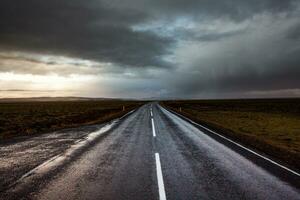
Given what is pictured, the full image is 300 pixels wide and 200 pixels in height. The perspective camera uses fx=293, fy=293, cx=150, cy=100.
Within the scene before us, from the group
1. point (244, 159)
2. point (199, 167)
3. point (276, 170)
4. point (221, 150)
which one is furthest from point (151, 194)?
point (221, 150)

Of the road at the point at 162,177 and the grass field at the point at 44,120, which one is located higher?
the road at the point at 162,177

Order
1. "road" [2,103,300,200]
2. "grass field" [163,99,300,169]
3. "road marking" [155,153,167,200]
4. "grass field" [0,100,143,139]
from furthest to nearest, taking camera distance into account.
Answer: "grass field" [0,100,143,139] < "grass field" [163,99,300,169] < "road" [2,103,300,200] < "road marking" [155,153,167,200]

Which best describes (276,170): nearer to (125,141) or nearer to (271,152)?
(271,152)

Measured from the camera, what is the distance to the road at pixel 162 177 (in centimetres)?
631

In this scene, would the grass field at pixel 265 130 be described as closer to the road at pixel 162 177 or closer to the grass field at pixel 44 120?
the road at pixel 162 177

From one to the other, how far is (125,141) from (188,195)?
866 cm

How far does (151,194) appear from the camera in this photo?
247 inches

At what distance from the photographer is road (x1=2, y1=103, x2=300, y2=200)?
6.31 meters

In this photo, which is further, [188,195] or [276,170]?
[276,170]

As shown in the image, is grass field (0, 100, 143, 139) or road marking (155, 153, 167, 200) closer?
road marking (155, 153, 167, 200)

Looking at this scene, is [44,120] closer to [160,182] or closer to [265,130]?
[265,130]

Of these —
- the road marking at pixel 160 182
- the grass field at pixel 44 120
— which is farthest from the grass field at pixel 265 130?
the grass field at pixel 44 120

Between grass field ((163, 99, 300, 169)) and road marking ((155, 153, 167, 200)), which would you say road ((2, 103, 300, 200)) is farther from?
grass field ((163, 99, 300, 169))

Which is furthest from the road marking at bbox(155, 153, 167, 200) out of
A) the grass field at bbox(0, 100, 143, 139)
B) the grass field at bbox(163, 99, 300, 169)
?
the grass field at bbox(0, 100, 143, 139)
